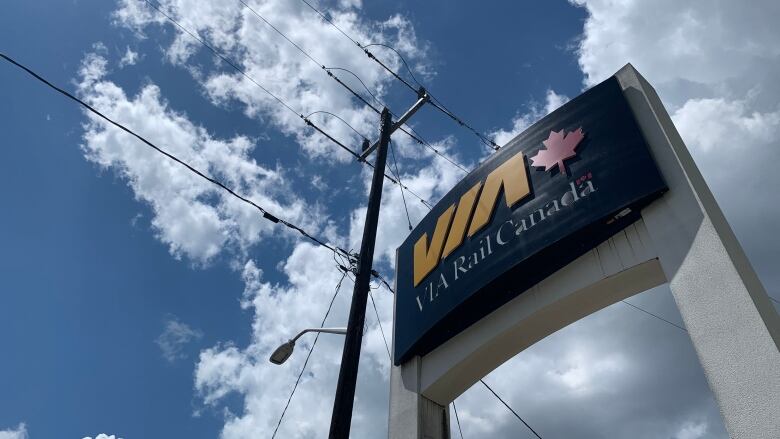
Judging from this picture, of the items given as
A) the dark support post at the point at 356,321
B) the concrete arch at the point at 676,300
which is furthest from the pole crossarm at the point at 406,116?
Answer: the concrete arch at the point at 676,300

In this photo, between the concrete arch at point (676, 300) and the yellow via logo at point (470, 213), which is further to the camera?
the yellow via logo at point (470, 213)

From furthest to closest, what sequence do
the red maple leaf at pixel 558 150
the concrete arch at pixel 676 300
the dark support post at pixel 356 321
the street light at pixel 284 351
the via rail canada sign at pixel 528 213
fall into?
the street light at pixel 284 351 → the red maple leaf at pixel 558 150 → the via rail canada sign at pixel 528 213 → the dark support post at pixel 356 321 → the concrete arch at pixel 676 300

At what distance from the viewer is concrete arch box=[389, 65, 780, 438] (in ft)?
15.8

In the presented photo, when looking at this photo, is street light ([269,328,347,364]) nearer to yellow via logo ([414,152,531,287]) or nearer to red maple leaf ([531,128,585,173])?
yellow via logo ([414,152,531,287])

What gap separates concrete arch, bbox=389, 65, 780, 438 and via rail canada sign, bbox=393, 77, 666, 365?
0.61 feet

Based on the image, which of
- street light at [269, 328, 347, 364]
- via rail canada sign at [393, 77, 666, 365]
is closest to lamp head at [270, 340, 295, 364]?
street light at [269, 328, 347, 364]

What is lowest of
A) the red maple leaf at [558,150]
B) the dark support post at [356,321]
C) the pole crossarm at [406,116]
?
the dark support post at [356,321]

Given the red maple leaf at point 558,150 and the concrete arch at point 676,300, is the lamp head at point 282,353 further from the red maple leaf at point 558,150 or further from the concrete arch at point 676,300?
the red maple leaf at point 558,150

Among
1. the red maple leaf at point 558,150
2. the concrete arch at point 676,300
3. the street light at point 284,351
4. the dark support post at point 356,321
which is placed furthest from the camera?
the street light at point 284,351

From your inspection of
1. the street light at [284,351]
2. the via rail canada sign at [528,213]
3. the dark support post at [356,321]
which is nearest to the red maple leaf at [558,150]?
the via rail canada sign at [528,213]

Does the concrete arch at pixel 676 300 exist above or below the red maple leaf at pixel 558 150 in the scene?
below

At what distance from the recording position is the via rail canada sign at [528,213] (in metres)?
6.88

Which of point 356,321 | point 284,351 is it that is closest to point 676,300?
point 356,321

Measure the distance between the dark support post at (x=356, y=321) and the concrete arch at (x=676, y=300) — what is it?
2111 mm
